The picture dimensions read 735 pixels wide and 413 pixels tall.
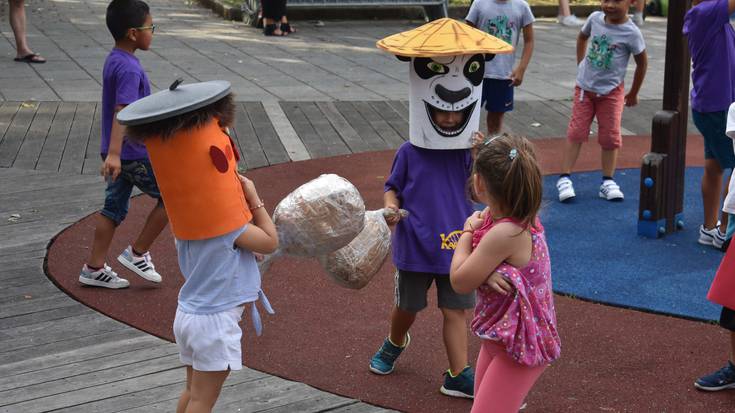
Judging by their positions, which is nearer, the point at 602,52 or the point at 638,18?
the point at 602,52

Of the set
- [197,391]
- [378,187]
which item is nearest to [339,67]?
[378,187]

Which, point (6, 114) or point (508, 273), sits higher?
point (508, 273)

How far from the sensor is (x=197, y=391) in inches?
147

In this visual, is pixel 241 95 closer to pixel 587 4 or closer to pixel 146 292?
pixel 146 292

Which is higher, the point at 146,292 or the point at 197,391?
the point at 197,391

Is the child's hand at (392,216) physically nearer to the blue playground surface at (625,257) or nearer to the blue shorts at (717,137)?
the blue playground surface at (625,257)

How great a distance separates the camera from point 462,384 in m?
4.58

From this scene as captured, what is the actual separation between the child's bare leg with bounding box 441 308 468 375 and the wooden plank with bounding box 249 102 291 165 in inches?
178

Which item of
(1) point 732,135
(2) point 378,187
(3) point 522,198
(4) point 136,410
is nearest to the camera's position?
(3) point 522,198

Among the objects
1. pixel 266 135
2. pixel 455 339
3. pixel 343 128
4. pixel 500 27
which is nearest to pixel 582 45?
pixel 500 27

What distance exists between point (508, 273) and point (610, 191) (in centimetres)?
486

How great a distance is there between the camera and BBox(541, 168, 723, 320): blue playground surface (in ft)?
19.7

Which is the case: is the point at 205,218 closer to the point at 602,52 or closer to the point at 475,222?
the point at 475,222

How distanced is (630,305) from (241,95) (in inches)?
253
